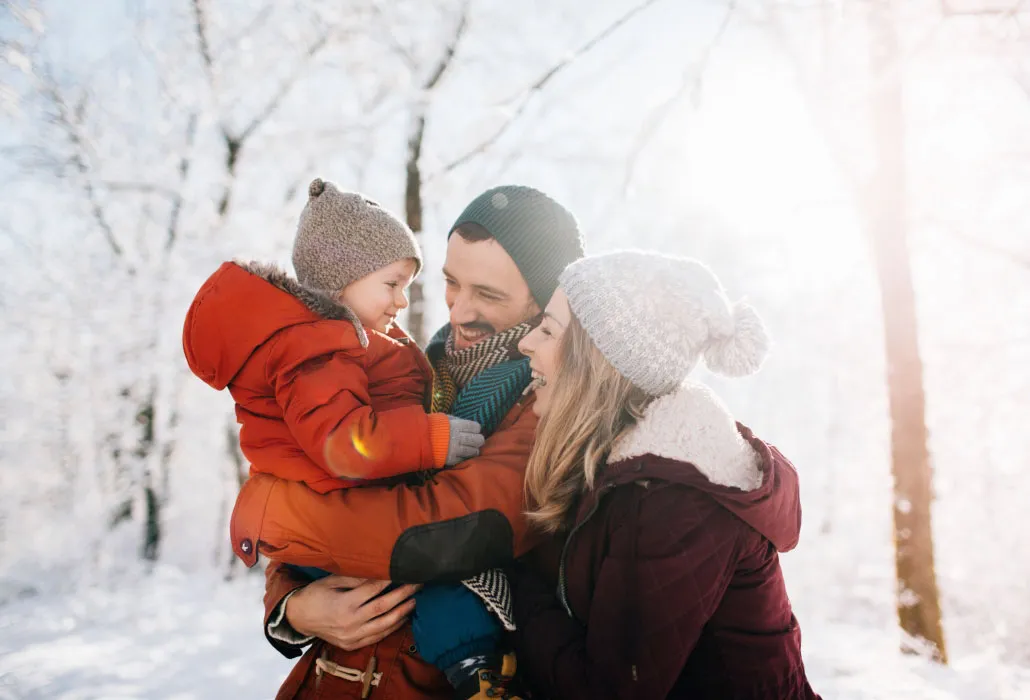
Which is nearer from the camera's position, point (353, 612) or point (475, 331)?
point (353, 612)

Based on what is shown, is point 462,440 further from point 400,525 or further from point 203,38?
point 203,38

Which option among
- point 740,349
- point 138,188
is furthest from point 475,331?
point 138,188

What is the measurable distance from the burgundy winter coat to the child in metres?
0.27

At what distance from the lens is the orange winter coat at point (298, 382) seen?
1.70 m

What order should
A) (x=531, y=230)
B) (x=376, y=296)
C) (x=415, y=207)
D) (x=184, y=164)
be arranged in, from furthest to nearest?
(x=184, y=164) → (x=415, y=207) → (x=531, y=230) → (x=376, y=296)

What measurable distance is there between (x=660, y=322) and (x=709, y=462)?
0.38 meters

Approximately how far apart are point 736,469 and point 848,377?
23.4 meters

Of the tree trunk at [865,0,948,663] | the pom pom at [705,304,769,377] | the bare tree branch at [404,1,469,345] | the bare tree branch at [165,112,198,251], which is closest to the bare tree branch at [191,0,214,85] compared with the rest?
the bare tree branch at [165,112,198,251]

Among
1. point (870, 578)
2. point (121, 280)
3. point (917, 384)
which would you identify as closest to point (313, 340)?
point (917, 384)

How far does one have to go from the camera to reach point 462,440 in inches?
70.7

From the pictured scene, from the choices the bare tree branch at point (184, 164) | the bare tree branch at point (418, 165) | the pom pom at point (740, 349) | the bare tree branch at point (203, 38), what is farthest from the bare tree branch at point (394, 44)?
the pom pom at point (740, 349)

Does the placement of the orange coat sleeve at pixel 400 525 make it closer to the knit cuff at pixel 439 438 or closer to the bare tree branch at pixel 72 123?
the knit cuff at pixel 439 438

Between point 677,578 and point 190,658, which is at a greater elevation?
point 677,578

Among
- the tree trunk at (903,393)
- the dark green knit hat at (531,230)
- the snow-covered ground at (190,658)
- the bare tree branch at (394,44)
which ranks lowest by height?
the snow-covered ground at (190,658)
